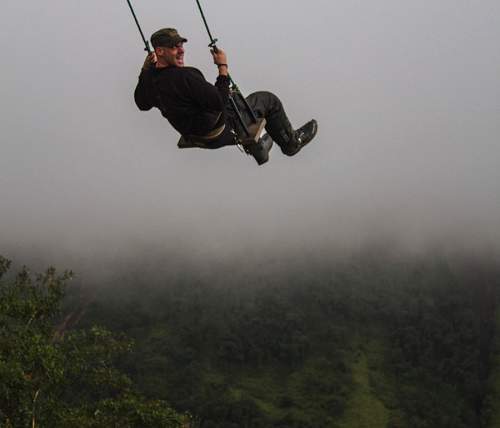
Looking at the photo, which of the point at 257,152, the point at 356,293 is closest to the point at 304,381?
the point at 356,293

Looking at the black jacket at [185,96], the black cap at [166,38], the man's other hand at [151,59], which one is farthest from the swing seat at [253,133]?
the black cap at [166,38]

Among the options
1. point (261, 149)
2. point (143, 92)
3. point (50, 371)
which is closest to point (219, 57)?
point (143, 92)

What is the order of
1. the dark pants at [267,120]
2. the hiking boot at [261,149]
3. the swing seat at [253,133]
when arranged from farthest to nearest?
the hiking boot at [261,149] → the swing seat at [253,133] → the dark pants at [267,120]

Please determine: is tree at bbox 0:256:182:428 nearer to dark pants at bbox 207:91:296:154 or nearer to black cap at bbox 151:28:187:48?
dark pants at bbox 207:91:296:154

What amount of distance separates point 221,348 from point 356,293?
47.7 m

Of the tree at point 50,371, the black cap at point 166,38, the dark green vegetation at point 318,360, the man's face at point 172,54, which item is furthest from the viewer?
the dark green vegetation at point 318,360

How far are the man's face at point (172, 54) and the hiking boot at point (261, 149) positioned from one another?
5.20 feet

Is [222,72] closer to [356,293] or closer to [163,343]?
[163,343]

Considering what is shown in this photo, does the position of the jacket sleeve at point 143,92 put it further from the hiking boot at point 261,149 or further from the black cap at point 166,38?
the hiking boot at point 261,149

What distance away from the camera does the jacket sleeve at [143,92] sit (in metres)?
9.07

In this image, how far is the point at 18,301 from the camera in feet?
90.9

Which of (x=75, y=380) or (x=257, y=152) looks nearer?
(x=257, y=152)

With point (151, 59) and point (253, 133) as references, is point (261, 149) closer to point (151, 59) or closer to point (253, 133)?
point (253, 133)

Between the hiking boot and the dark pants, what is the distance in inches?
10.2
